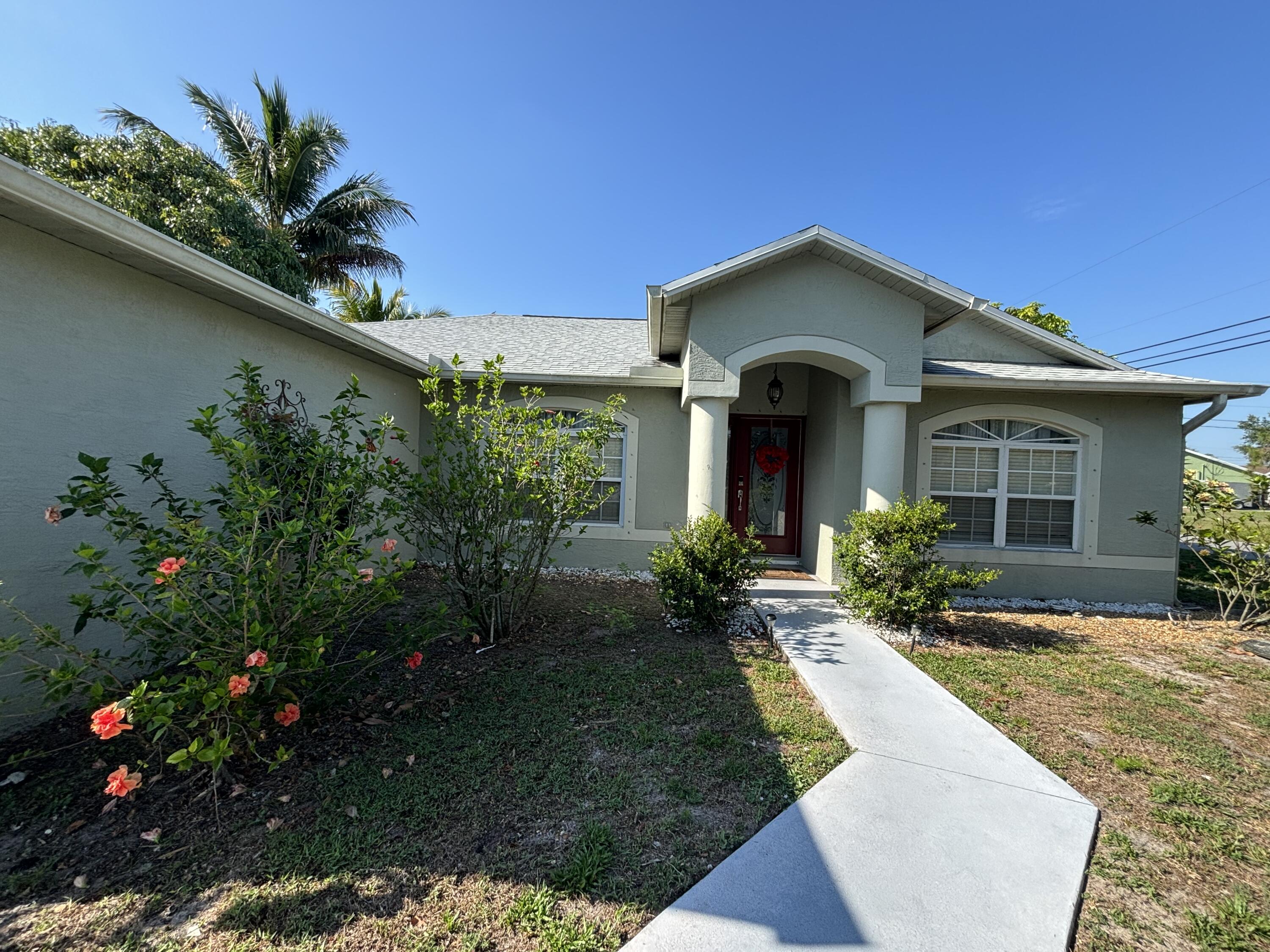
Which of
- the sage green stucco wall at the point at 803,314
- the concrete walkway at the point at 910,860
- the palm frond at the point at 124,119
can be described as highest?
the palm frond at the point at 124,119

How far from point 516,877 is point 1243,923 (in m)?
3.11

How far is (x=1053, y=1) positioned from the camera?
728 cm

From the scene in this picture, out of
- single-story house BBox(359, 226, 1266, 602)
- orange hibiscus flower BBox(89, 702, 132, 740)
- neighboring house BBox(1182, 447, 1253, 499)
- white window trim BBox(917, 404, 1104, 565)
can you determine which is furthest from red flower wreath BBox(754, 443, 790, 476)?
neighboring house BBox(1182, 447, 1253, 499)

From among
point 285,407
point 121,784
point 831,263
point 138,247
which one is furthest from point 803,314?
point 121,784

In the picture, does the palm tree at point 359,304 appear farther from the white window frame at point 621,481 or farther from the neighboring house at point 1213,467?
the neighboring house at point 1213,467

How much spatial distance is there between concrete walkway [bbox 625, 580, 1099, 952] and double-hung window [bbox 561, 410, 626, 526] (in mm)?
5046

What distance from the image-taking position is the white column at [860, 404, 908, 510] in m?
6.73

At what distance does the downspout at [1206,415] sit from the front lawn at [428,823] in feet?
25.6

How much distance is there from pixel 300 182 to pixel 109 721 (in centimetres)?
1761

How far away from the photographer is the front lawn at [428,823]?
2.07m

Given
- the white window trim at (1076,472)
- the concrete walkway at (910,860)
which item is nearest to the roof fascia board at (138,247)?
the concrete walkway at (910,860)

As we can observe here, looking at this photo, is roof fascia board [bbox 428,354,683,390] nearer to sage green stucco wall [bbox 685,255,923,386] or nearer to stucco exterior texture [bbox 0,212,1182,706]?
stucco exterior texture [bbox 0,212,1182,706]

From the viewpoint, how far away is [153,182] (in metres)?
10.8

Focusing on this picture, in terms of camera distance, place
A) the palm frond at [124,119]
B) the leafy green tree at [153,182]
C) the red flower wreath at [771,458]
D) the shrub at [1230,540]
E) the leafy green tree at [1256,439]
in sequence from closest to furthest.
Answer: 1. the shrub at [1230,540]
2. the red flower wreath at [771,458]
3. the leafy green tree at [153,182]
4. the palm frond at [124,119]
5. the leafy green tree at [1256,439]
